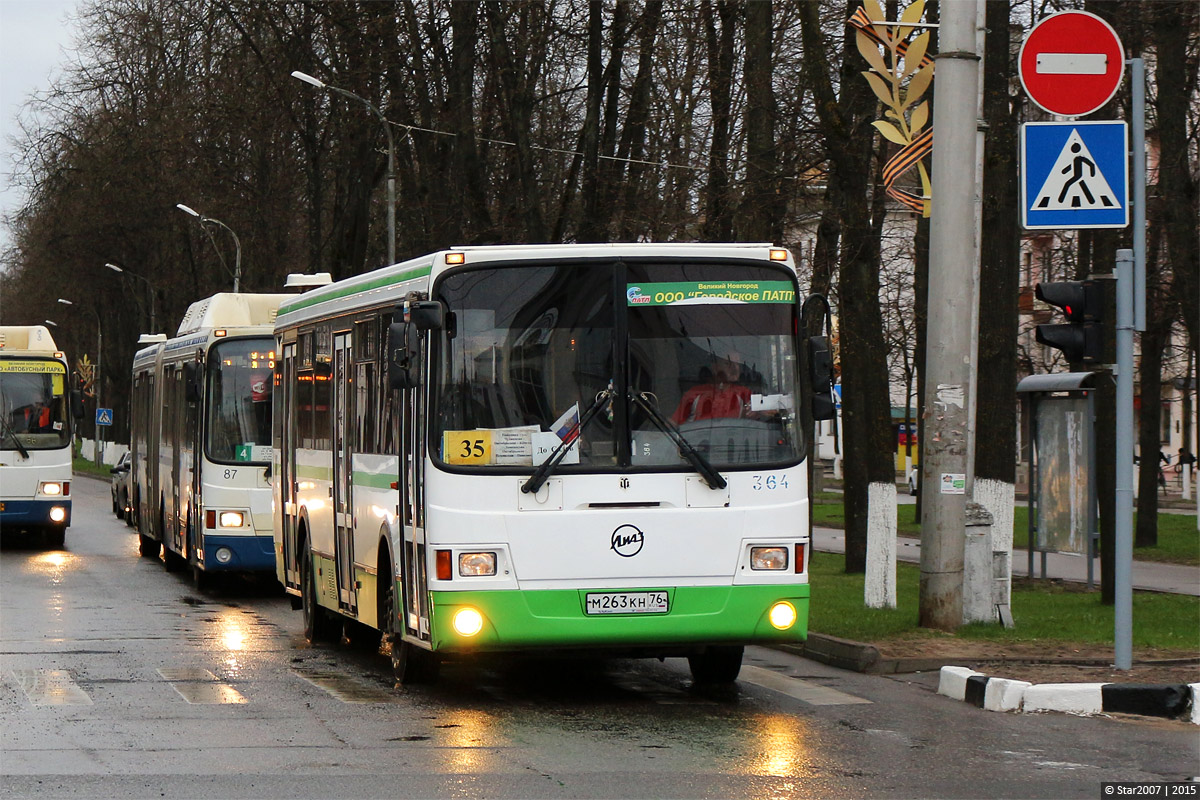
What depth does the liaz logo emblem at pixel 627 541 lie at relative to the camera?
11.0 m

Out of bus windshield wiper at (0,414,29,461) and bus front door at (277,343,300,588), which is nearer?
bus front door at (277,343,300,588)

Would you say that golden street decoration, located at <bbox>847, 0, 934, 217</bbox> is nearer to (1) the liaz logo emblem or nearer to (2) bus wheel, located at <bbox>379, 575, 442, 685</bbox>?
(1) the liaz logo emblem

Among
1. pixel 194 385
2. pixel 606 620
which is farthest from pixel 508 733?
pixel 194 385

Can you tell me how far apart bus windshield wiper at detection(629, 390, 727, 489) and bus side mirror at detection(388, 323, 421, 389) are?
1.34 meters

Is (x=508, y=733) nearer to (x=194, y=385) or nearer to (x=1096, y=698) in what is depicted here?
(x=1096, y=698)

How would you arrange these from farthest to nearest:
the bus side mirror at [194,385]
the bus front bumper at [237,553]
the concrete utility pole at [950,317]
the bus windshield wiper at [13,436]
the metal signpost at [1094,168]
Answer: the bus windshield wiper at [13,436]
the bus side mirror at [194,385]
the bus front bumper at [237,553]
the concrete utility pole at [950,317]
the metal signpost at [1094,168]

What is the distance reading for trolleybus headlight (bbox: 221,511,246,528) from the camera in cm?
2077

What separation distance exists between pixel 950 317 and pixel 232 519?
31.8 feet

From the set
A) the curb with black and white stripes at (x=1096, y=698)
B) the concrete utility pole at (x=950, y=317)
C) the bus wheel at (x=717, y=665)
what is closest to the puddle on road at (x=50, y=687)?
the bus wheel at (x=717, y=665)

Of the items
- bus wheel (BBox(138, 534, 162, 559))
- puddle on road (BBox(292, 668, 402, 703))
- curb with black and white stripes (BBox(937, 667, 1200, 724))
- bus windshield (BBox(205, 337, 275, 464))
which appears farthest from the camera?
bus wheel (BBox(138, 534, 162, 559))

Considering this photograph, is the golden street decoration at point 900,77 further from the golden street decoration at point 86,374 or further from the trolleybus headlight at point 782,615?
the golden street decoration at point 86,374

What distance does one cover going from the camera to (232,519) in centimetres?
2078

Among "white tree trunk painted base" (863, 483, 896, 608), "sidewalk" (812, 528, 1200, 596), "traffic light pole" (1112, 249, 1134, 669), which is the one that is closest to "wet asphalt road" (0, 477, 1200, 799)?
"traffic light pole" (1112, 249, 1134, 669)

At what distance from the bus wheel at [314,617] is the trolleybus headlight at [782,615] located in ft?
17.4
